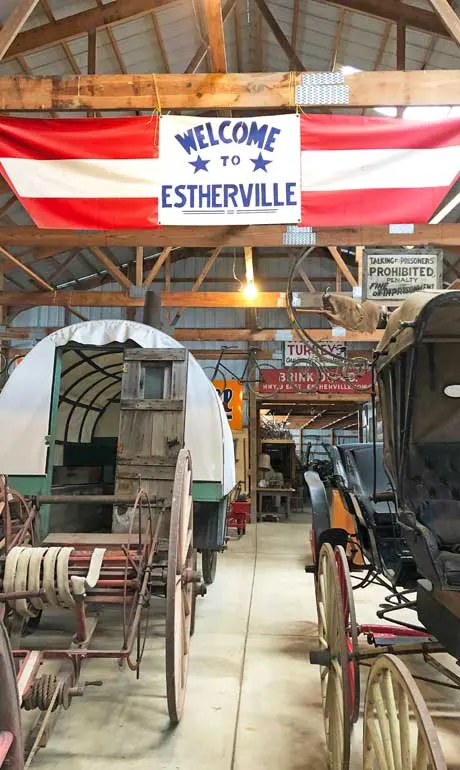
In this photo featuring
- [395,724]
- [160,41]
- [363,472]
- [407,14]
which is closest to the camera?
[395,724]

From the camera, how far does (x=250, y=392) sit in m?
13.2

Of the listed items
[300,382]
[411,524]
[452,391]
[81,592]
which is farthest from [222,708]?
[300,382]

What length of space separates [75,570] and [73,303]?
7194 millimetres

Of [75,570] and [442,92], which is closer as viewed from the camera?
[75,570]

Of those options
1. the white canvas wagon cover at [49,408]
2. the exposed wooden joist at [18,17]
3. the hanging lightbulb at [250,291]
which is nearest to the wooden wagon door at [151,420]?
the white canvas wagon cover at [49,408]

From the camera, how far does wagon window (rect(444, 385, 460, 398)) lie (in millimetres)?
3330

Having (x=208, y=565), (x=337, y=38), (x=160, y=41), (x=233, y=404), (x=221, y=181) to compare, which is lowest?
(x=208, y=565)

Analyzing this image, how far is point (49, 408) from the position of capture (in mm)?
4922

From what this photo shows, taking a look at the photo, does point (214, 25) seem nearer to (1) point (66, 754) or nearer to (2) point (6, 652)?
(2) point (6, 652)

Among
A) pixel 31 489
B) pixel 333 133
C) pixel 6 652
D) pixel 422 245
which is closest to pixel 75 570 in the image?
pixel 31 489

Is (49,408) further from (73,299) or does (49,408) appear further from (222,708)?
(73,299)

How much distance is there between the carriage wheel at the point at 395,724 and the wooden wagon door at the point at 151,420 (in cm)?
285

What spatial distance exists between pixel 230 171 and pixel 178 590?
2481mm

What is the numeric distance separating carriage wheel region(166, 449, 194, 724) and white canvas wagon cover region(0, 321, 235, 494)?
111cm
